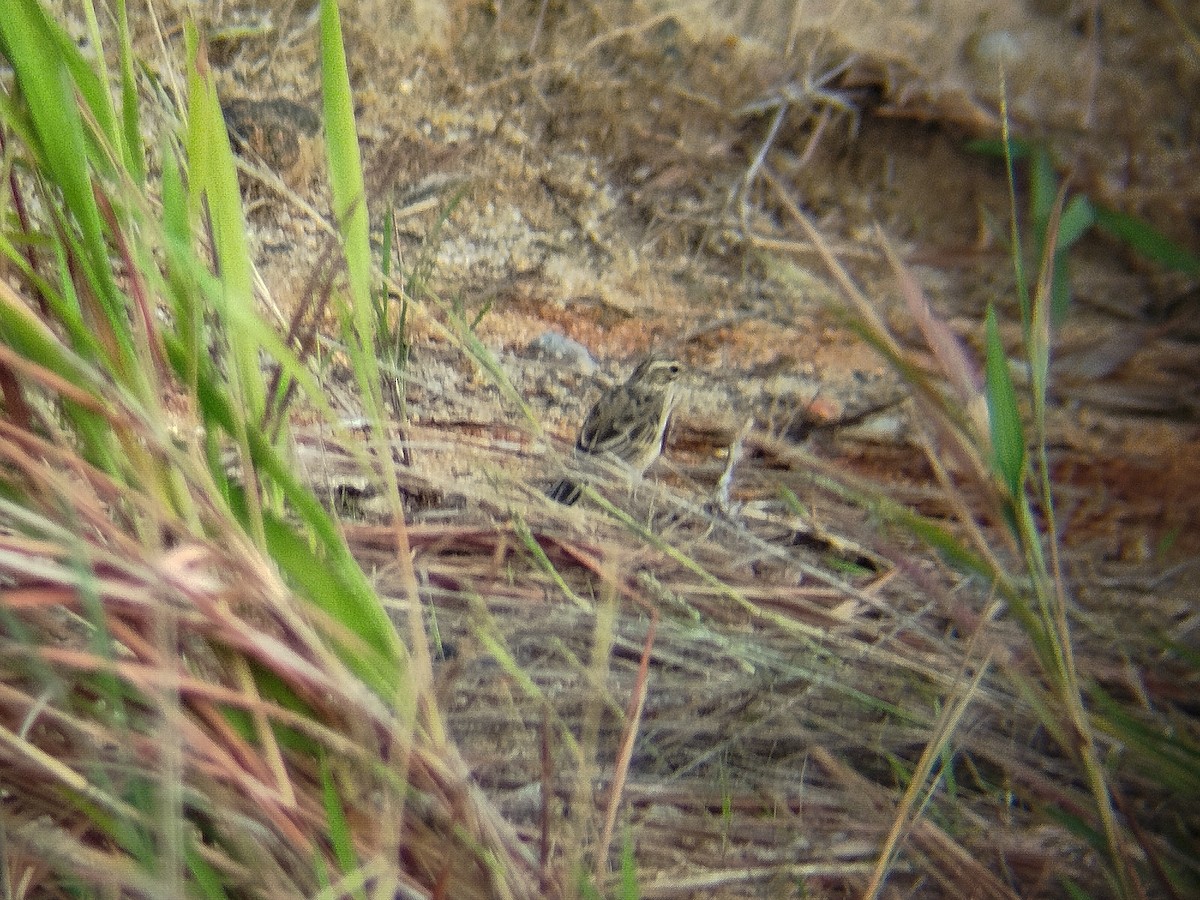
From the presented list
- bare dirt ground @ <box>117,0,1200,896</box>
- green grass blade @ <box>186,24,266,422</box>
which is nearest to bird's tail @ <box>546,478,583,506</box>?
bare dirt ground @ <box>117,0,1200,896</box>

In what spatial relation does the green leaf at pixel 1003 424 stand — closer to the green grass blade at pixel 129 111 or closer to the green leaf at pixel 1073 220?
the green leaf at pixel 1073 220

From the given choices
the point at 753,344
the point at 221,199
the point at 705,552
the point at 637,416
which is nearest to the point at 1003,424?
the point at 705,552

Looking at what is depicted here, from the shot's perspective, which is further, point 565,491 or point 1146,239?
point 1146,239

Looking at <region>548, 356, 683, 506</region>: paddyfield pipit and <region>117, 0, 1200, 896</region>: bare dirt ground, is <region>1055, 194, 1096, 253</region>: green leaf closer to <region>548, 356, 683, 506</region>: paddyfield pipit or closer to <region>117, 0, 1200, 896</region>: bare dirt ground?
<region>117, 0, 1200, 896</region>: bare dirt ground

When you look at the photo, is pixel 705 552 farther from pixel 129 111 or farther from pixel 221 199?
pixel 129 111

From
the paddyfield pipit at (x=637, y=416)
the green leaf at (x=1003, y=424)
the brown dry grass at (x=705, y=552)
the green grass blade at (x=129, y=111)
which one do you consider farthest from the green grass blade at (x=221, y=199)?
the paddyfield pipit at (x=637, y=416)

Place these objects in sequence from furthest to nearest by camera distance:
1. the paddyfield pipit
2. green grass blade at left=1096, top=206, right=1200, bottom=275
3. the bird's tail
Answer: the paddyfield pipit, green grass blade at left=1096, top=206, right=1200, bottom=275, the bird's tail
